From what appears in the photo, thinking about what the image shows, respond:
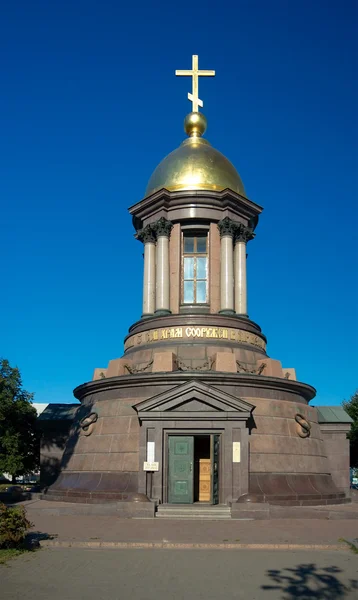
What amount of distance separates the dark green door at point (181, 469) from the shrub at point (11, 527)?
9.78 m

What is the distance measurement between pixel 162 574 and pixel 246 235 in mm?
22899

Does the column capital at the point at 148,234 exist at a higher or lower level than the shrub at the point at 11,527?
higher

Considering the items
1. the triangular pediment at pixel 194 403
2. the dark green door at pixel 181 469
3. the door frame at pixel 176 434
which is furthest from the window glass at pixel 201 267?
the dark green door at pixel 181 469

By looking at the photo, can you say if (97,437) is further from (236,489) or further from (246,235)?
(246,235)

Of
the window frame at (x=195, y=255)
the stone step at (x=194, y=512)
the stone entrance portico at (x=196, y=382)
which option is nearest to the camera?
the stone step at (x=194, y=512)

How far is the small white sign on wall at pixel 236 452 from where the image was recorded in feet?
77.6

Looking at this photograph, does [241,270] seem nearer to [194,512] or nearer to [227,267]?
[227,267]

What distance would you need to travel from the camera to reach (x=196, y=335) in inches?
1139

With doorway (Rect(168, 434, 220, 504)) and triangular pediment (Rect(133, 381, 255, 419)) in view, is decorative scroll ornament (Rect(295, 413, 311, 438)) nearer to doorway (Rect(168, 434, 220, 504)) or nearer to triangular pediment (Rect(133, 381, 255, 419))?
triangular pediment (Rect(133, 381, 255, 419))

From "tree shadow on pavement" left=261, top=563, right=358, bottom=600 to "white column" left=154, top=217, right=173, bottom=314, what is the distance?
19090 mm

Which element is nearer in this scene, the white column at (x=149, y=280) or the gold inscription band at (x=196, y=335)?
the gold inscription band at (x=196, y=335)

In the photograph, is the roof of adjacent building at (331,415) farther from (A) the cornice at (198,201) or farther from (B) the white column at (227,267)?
(A) the cornice at (198,201)

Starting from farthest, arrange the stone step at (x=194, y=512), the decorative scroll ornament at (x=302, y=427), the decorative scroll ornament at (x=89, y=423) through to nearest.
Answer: the decorative scroll ornament at (x=89, y=423) < the decorative scroll ornament at (x=302, y=427) < the stone step at (x=194, y=512)

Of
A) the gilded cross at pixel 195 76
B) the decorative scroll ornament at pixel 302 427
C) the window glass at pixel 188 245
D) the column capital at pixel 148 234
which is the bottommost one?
the decorative scroll ornament at pixel 302 427
